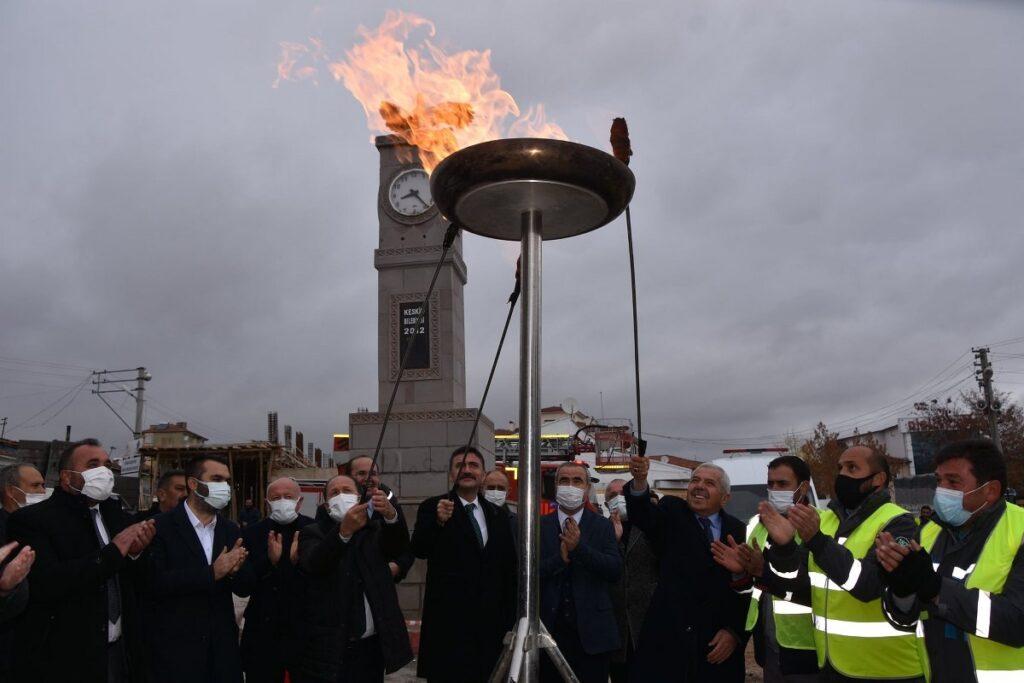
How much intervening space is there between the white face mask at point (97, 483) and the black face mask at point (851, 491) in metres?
3.88

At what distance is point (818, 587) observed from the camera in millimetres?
3779

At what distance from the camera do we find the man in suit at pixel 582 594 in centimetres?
462

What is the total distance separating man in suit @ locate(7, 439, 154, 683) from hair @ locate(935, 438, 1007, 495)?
3.78 meters

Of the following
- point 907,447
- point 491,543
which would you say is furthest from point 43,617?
point 907,447

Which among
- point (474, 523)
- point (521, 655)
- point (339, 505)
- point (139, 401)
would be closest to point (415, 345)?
point (474, 523)

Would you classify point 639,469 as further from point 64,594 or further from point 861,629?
point 64,594

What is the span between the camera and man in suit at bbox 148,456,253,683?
13.8 ft

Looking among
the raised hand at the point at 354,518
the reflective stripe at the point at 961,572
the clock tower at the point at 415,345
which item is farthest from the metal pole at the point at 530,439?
the clock tower at the point at 415,345

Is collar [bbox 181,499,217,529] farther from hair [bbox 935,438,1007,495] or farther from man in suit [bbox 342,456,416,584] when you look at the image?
hair [bbox 935,438,1007,495]

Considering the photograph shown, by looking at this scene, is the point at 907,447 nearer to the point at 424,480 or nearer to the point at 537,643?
the point at 424,480

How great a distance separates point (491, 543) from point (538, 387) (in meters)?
2.03

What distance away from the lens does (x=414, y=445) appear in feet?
33.2

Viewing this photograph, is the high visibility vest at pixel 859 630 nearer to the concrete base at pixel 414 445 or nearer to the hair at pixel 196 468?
the hair at pixel 196 468

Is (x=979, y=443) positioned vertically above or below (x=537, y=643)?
above
